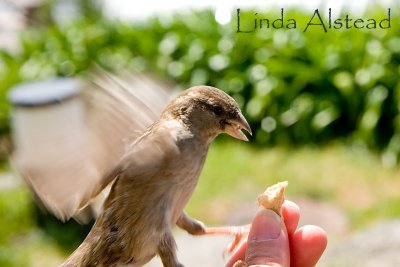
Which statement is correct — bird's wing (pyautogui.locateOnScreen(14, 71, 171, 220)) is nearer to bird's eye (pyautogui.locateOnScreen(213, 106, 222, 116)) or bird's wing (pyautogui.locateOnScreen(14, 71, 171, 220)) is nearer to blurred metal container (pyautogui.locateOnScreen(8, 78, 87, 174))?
bird's eye (pyautogui.locateOnScreen(213, 106, 222, 116))

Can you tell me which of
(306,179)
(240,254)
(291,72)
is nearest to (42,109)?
(306,179)

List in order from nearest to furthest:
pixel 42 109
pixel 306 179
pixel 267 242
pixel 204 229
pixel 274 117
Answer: pixel 267 242 → pixel 204 229 → pixel 42 109 → pixel 306 179 → pixel 274 117

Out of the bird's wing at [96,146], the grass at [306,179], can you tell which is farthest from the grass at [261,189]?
the bird's wing at [96,146]

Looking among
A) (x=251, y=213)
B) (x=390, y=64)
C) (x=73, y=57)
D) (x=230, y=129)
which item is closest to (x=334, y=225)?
(x=251, y=213)

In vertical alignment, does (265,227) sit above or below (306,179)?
above

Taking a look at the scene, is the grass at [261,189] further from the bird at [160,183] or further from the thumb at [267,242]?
the thumb at [267,242]

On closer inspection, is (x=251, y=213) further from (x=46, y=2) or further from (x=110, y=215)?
(x=46, y=2)

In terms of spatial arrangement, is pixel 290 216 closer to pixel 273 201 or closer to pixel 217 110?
pixel 273 201
